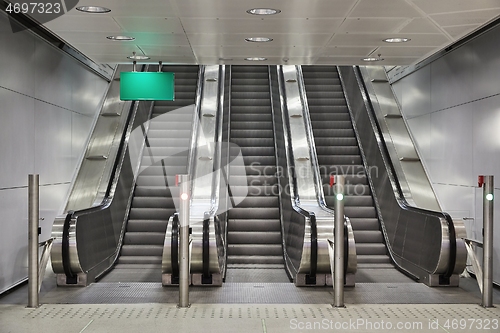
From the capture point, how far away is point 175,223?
7.28 metres

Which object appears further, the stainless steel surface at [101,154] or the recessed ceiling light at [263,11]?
the stainless steel surface at [101,154]

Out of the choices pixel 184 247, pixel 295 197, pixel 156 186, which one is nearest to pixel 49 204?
pixel 156 186

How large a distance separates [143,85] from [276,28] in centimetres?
262

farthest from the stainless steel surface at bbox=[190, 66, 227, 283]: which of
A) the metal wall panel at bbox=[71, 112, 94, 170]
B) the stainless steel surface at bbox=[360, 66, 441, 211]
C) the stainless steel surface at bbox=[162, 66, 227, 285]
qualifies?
the stainless steel surface at bbox=[360, 66, 441, 211]

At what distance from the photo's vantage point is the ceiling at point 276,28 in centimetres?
560

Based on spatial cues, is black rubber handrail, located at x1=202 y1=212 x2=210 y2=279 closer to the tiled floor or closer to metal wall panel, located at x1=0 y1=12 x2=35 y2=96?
the tiled floor

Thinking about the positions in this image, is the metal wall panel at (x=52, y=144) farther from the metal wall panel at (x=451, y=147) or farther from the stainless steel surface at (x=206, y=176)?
the metal wall panel at (x=451, y=147)

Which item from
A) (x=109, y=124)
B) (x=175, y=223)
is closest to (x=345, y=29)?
(x=175, y=223)

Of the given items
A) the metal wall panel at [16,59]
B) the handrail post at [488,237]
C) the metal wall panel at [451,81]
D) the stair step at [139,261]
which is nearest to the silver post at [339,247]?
the handrail post at [488,237]

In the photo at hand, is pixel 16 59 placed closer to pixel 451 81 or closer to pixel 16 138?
pixel 16 138

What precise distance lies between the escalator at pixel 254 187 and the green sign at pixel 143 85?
2.67 m

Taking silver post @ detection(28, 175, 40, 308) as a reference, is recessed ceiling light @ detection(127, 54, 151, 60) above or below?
above

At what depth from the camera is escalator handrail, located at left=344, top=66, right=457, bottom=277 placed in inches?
282

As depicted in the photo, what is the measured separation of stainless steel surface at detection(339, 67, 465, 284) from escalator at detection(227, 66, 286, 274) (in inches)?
68.9
